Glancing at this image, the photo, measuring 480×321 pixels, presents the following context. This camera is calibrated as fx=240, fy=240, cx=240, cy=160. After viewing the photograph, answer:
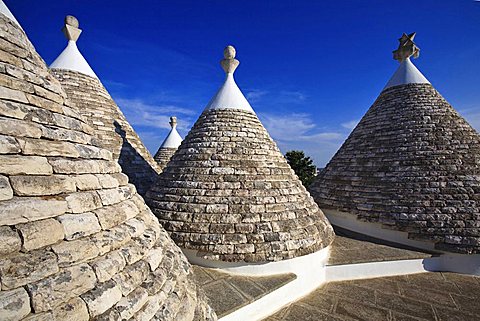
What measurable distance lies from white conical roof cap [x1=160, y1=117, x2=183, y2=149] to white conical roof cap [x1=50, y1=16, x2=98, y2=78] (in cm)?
919

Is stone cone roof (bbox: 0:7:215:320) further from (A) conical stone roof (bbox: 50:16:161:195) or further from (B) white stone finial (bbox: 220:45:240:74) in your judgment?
(A) conical stone roof (bbox: 50:16:161:195)

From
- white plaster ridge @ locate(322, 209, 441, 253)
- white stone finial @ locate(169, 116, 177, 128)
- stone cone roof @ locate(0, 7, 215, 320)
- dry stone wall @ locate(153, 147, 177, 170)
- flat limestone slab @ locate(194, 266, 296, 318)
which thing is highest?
white stone finial @ locate(169, 116, 177, 128)

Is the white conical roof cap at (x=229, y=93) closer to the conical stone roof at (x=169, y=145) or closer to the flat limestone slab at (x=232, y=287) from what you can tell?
the flat limestone slab at (x=232, y=287)

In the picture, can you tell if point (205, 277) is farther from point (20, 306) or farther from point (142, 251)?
point (20, 306)

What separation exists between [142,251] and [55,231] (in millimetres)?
760

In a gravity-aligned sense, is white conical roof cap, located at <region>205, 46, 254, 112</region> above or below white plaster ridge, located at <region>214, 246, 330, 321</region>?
above

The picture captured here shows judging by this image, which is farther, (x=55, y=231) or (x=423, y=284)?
(x=423, y=284)

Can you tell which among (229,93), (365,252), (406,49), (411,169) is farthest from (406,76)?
(229,93)

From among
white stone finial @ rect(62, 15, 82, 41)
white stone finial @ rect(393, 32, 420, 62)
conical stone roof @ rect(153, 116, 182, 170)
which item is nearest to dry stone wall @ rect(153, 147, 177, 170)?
conical stone roof @ rect(153, 116, 182, 170)

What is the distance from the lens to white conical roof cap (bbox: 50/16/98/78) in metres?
7.22

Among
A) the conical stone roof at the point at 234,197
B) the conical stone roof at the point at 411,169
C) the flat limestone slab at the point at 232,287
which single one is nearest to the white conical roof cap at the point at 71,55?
the conical stone roof at the point at 234,197

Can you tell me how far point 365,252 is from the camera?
6152 mm

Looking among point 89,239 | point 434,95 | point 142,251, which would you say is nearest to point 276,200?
point 142,251

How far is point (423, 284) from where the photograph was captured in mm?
5547
